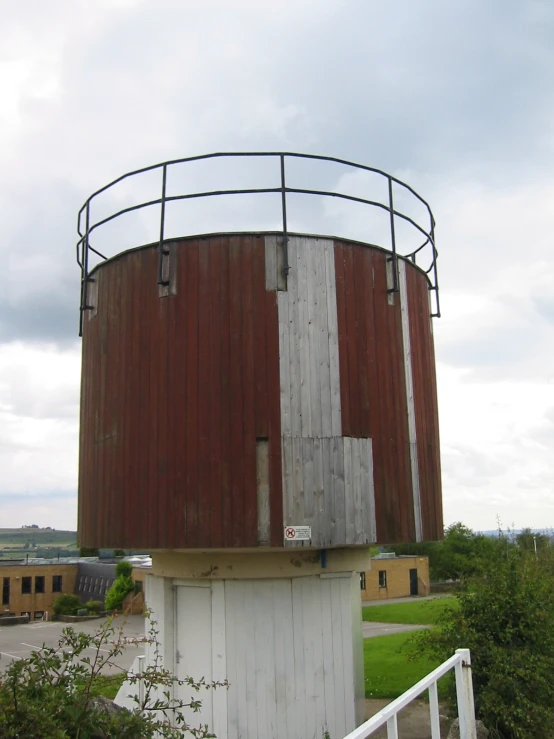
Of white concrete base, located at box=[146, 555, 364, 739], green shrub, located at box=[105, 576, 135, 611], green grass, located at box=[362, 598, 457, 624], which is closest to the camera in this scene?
white concrete base, located at box=[146, 555, 364, 739]

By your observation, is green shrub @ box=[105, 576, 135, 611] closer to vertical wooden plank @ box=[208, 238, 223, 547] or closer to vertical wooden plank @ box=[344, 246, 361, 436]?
vertical wooden plank @ box=[208, 238, 223, 547]

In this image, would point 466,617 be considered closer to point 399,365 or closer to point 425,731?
point 425,731

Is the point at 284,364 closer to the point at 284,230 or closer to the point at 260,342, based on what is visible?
the point at 260,342

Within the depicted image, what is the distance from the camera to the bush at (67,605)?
52.2 meters

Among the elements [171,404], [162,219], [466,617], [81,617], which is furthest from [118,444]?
[81,617]

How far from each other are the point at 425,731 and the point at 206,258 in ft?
25.9

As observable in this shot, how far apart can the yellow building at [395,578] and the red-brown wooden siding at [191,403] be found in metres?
46.0

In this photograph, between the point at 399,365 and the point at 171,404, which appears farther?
the point at 399,365

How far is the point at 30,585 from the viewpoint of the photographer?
181 ft

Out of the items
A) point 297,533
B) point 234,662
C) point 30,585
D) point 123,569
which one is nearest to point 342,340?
point 297,533

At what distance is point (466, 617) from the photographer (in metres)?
10.8

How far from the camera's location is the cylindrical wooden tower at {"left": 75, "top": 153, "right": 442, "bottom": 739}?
8.87 meters

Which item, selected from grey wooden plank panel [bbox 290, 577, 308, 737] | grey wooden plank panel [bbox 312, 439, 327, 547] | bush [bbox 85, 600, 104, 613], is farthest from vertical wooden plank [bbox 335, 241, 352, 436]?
bush [bbox 85, 600, 104, 613]

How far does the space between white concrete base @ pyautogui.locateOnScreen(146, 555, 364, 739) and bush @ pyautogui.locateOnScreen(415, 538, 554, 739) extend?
1722 millimetres
